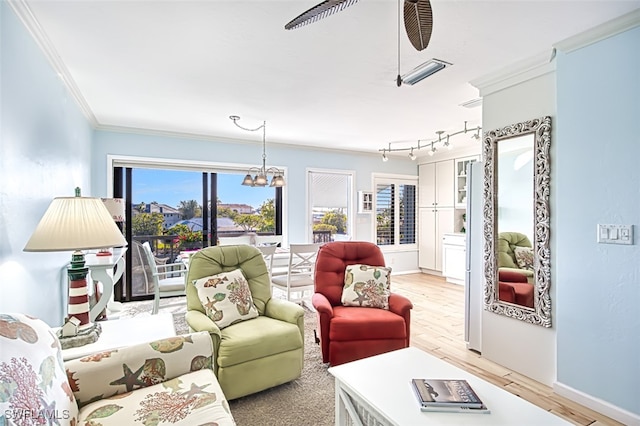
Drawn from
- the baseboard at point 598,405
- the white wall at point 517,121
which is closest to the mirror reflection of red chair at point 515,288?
the white wall at point 517,121

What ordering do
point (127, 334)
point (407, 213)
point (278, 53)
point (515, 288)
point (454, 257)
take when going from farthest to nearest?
1. point (407, 213)
2. point (454, 257)
3. point (515, 288)
4. point (278, 53)
5. point (127, 334)

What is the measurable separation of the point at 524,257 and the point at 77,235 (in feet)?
9.77

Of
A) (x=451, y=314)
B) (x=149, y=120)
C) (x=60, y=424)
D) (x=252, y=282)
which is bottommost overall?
(x=451, y=314)

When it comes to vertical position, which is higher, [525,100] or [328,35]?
[328,35]

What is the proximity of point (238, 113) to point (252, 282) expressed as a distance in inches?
80.5

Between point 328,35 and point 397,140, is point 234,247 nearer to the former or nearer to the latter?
point 328,35

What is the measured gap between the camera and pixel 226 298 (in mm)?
2408

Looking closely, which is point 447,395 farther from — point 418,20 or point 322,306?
point 418,20

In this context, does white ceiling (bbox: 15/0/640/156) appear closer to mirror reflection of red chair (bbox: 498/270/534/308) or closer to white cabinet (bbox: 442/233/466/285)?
mirror reflection of red chair (bbox: 498/270/534/308)

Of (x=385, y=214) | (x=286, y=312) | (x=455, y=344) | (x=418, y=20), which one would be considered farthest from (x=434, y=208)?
(x=418, y=20)

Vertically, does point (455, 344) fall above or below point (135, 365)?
below

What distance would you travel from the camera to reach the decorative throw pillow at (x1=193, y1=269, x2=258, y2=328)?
7.69 ft

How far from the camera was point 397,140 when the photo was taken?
16.9 ft

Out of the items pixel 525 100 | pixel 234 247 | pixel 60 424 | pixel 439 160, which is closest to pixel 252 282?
pixel 234 247
